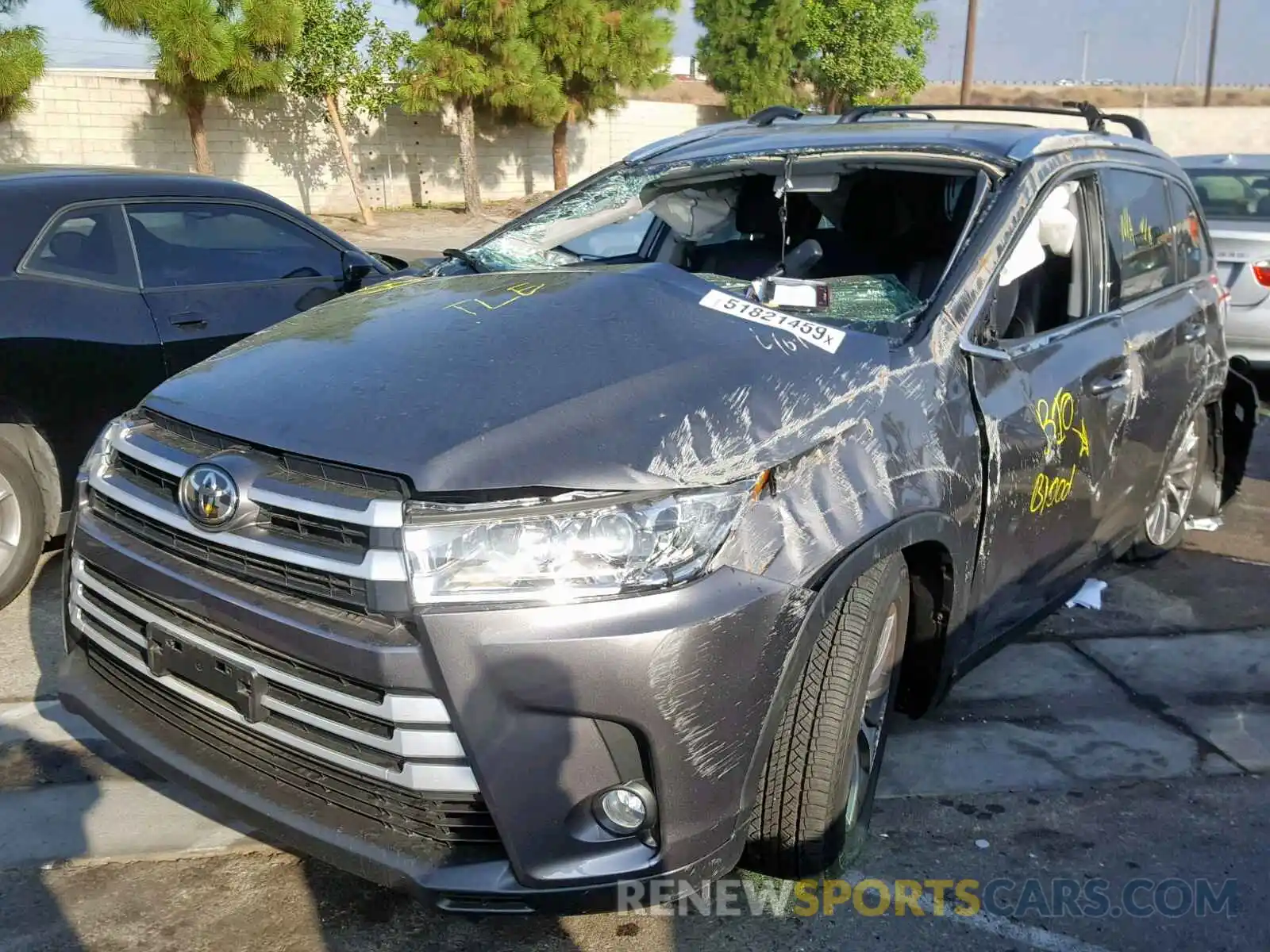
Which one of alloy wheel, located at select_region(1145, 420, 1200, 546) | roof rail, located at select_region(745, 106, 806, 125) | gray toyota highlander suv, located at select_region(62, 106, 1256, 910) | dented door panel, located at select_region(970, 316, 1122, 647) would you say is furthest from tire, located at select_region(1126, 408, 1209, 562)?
roof rail, located at select_region(745, 106, 806, 125)

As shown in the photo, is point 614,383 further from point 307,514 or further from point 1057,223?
point 1057,223

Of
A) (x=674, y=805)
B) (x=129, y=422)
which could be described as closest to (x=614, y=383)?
(x=674, y=805)

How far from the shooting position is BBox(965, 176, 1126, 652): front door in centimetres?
318

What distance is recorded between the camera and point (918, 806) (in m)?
3.28

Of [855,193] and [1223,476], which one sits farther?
[1223,476]

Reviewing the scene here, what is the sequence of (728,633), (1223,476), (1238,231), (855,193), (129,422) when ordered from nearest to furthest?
(728,633) < (129,422) < (855,193) < (1223,476) < (1238,231)

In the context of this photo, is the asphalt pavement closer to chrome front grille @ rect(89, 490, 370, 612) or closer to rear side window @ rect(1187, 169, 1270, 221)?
chrome front grille @ rect(89, 490, 370, 612)

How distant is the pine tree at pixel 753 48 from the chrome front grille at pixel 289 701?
34231 mm

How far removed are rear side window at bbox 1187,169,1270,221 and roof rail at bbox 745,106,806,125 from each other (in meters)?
5.63

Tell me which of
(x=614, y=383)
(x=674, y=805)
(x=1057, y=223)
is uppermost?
(x=1057, y=223)

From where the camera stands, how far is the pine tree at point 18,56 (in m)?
19.2

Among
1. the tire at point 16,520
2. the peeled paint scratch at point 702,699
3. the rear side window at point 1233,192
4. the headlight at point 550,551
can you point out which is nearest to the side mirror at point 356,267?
the tire at point 16,520

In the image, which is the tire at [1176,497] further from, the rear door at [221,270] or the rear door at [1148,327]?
the rear door at [221,270]

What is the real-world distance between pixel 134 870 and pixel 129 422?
1.13 m
